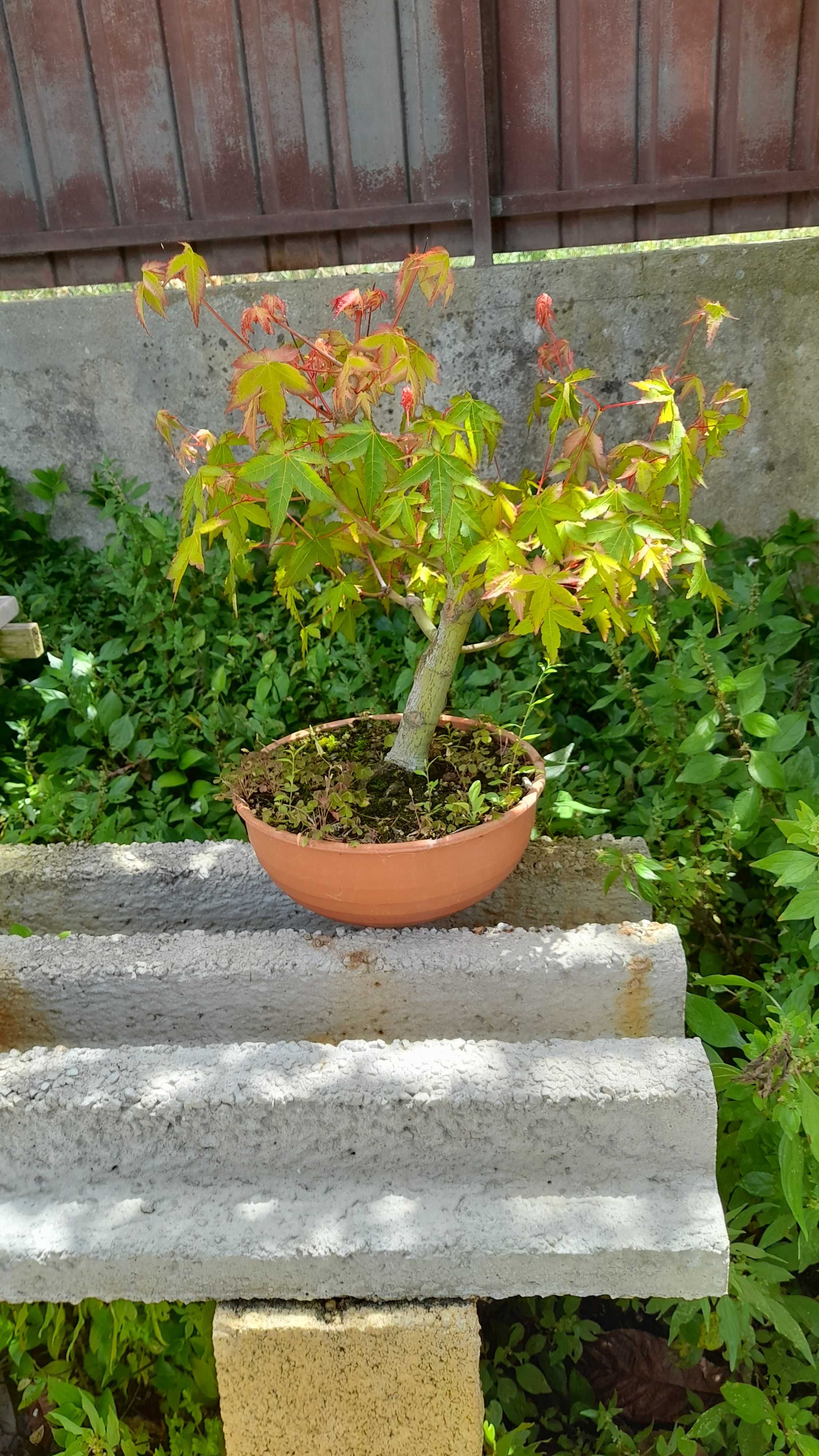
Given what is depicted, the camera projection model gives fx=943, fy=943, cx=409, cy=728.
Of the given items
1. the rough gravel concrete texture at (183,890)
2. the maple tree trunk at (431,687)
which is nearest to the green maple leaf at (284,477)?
the maple tree trunk at (431,687)

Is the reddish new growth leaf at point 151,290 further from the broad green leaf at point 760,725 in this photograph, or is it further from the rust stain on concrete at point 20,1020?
the broad green leaf at point 760,725

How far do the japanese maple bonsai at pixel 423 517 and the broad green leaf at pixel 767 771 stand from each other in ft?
1.34

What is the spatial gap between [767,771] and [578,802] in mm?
434

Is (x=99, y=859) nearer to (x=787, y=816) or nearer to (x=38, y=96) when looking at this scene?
(x=787, y=816)

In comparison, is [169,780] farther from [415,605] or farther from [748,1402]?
[748,1402]

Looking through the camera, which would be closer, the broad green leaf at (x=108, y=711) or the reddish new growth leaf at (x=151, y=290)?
the reddish new growth leaf at (x=151, y=290)

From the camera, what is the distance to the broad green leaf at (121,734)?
253cm

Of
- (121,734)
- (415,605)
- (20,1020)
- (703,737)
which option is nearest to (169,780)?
(121,734)

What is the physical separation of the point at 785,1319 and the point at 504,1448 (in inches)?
20.5

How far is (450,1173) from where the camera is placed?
1.40m

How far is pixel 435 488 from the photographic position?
135 centimetres

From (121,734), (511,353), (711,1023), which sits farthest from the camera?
(511,353)

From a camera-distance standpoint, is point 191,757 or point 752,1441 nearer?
point 752,1441

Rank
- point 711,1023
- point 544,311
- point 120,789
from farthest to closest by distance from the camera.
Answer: point 120,789, point 711,1023, point 544,311
